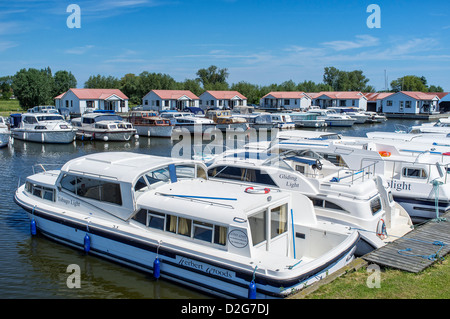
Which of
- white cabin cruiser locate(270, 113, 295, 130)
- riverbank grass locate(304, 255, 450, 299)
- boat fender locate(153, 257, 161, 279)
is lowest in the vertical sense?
boat fender locate(153, 257, 161, 279)

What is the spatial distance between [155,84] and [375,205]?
7880 cm

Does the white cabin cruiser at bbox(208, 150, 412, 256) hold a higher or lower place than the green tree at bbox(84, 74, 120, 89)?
lower

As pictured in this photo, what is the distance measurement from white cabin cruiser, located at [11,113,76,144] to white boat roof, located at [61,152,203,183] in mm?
29045

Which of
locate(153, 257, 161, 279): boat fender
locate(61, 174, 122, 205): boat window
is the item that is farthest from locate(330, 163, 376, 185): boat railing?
locate(61, 174, 122, 205): boat window

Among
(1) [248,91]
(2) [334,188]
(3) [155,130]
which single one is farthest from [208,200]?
(1) [248,91]

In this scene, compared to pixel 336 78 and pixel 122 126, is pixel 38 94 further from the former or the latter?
pixel 336 78

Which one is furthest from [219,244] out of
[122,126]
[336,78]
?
[336,78]

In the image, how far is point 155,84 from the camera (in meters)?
87.5

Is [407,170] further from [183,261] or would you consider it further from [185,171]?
[183,261]

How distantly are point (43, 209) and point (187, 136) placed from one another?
3466cm

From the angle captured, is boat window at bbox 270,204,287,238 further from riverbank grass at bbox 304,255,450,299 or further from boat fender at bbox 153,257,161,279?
boat fender at bbox 153,257,161,279

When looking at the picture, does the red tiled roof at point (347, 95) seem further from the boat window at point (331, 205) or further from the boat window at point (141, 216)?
the boat window at point (141, 216)

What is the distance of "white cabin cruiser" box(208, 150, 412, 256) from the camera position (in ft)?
42.0

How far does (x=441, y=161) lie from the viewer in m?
19.0
